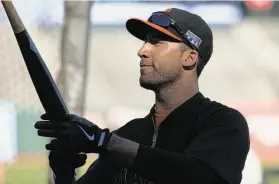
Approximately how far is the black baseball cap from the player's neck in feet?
0.55

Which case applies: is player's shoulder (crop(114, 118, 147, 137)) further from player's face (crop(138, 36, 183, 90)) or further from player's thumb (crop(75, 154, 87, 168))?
player's thumb (crop(75, 154, 87, 168))

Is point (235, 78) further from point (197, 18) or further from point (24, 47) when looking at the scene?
point (24, 47)

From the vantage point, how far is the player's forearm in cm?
250

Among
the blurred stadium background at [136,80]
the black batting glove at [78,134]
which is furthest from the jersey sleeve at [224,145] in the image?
the blurred stadium background at [136,80]

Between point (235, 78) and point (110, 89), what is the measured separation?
6.00 feet

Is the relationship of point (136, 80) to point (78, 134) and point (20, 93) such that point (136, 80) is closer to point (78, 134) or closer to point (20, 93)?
point (20, 93)

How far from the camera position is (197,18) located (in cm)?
305

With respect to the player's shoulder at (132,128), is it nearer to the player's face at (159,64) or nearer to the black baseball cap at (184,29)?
the player's face at (159,64)

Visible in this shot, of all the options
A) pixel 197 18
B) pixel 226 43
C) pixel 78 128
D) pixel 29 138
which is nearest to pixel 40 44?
pixel 29 138

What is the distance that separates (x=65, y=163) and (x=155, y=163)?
467 mm

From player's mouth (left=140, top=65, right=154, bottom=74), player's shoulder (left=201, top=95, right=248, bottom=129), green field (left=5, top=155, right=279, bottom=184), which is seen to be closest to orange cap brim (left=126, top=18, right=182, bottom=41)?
player's mouth (left=140, top=65, right=154, bottom=74)

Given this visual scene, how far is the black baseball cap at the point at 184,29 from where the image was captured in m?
2.97

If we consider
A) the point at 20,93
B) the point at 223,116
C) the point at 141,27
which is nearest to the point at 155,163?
the point at 223,116

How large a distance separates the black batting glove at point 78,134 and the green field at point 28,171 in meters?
7.44
